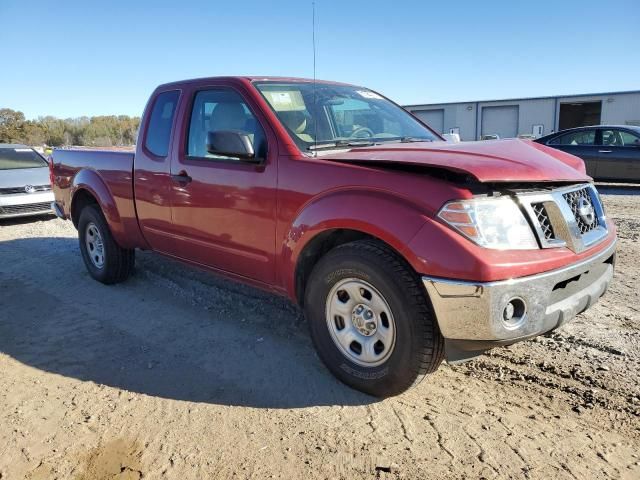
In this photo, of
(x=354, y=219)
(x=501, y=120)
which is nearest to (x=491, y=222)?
(x=354, y=219)

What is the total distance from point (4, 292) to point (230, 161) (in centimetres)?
329

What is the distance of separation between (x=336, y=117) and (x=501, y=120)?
34.3 metres

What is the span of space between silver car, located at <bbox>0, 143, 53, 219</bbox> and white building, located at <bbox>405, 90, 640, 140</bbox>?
2559 cm

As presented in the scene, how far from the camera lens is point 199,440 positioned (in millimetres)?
2674

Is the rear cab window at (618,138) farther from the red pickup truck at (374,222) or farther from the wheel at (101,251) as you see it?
the wheel at (101,251)

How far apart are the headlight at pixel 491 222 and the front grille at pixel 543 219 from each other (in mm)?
129

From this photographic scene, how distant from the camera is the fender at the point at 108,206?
5.05 m

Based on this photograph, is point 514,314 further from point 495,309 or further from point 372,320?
point 372,320

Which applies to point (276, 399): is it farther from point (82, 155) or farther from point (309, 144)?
point (82, 155)

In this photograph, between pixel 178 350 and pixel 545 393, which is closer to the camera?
pixel 545 393

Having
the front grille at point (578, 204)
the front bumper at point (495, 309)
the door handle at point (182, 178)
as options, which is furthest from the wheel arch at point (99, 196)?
the front grille at point (578, 204)

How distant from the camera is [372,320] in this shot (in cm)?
293

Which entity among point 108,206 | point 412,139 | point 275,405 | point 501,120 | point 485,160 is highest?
point 501,120

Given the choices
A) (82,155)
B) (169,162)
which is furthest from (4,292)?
(169,162)
